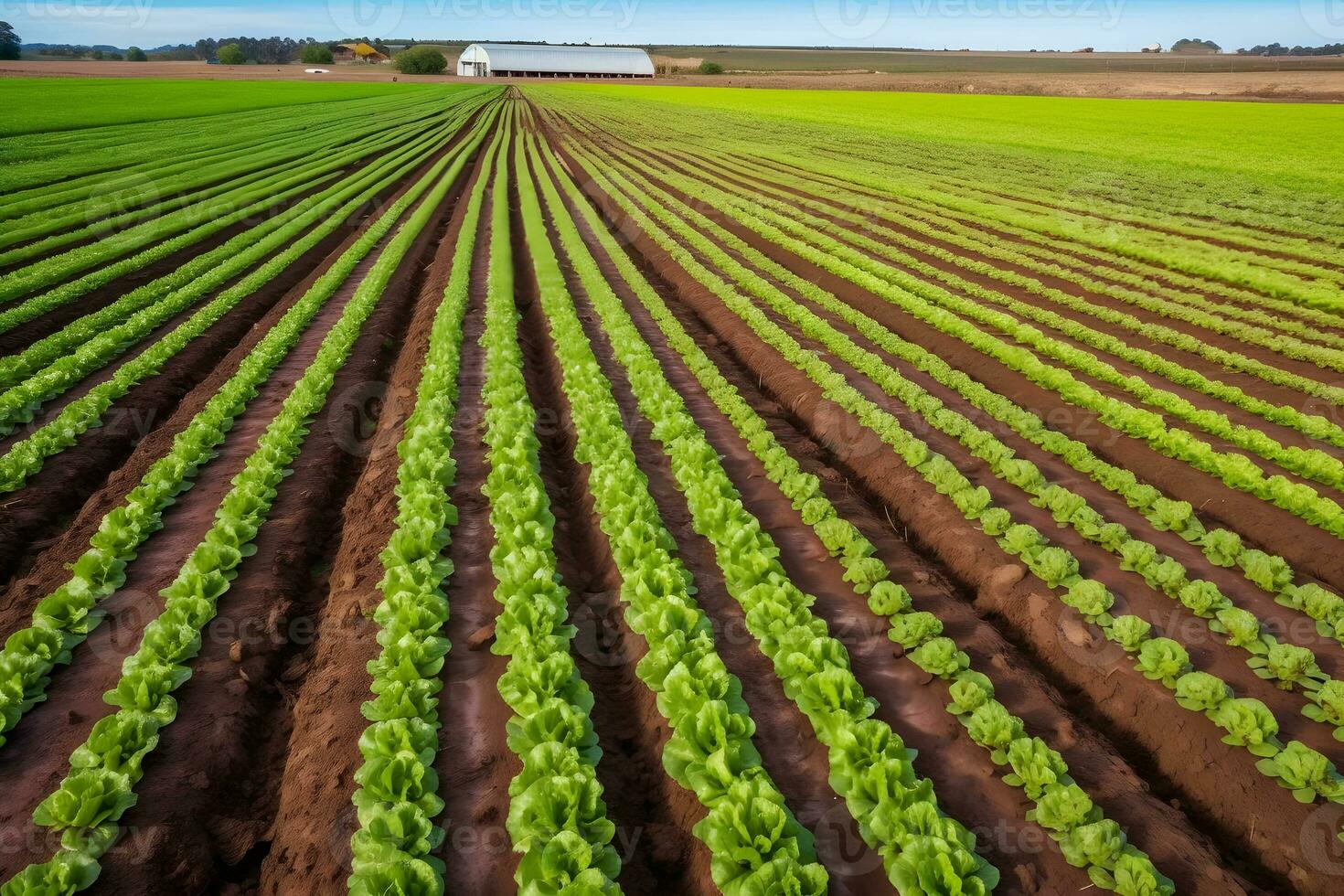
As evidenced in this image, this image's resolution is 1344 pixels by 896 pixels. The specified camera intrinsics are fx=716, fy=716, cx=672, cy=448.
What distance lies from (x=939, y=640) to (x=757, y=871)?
271 cm

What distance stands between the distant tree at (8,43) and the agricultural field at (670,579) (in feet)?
450

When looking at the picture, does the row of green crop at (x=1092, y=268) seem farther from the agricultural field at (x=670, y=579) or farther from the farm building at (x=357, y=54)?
the farm building at (x=357, y=54)

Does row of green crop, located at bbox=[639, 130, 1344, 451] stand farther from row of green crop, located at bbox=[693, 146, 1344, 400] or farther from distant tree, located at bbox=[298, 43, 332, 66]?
distant tree, located at bbox=[298, 43, 332, 66]

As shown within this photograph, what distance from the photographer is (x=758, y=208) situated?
26.8 metres

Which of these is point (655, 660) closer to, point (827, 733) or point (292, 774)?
point (827, 733)

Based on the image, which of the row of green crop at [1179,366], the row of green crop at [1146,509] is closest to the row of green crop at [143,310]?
the row of green crop at [1146,509]

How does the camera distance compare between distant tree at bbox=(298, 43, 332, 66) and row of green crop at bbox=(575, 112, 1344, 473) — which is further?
distant tree at bbox=(298, 43, 332, 66)

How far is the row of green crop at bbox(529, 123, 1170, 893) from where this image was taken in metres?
4.52

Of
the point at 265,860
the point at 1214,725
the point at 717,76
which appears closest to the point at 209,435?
the point at 265,860

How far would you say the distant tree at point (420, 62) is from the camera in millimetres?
137750

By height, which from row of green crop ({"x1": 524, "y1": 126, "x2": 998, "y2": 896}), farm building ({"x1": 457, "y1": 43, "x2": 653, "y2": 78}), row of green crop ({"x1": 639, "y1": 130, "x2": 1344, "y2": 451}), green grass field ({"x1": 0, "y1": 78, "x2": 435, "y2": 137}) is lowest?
row of green crop ({"x1": 639, "y1": 130, "x2": 1344, "y2": 451})

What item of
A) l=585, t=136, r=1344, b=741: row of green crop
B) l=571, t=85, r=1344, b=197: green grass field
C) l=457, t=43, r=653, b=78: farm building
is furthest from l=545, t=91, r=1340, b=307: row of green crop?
l=457, t=43, r=653, b=78: farm building

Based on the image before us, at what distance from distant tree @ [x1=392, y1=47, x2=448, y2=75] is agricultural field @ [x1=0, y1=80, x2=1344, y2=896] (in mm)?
141971

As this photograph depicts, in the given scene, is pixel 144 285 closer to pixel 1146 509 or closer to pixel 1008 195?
pixel 1146 509
